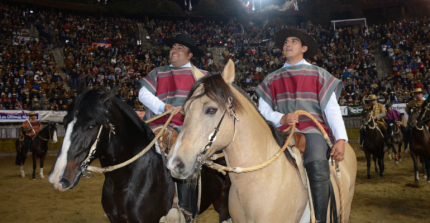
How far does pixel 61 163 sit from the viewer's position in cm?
246

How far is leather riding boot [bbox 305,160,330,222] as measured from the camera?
2336mm

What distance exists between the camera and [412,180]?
321 inches

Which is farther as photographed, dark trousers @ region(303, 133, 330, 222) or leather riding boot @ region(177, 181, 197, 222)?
leather riding boot @ region(177, 181, 197, 222)

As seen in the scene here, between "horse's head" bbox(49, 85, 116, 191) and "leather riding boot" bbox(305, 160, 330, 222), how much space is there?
1.82 m

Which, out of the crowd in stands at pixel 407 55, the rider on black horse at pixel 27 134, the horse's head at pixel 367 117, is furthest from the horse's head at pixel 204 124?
the crowd in stands at pixel 407 55

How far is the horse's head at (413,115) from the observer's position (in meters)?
7.97

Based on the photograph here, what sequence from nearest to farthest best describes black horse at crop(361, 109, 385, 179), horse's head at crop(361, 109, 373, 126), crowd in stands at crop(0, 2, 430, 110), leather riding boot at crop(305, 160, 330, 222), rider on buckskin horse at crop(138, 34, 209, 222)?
1. leather riding boot at crop(305, 160, 330, 222)
2. rider on buckskin horse at crop(138, 34, 209, 222)
3. black horse at crop(361, 109, 385, 179)
4. horse's head at crop(361, 109, 373, 126)
5. crowd in stands at crop(0, 2, 430, 110)

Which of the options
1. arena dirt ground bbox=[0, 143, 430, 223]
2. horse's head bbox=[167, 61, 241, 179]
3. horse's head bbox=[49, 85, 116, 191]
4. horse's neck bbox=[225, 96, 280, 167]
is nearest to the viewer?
horse's head bbox=[167, 61, 241, 179]

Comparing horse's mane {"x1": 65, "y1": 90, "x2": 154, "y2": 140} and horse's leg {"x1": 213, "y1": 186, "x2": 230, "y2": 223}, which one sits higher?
horse's mane {"x1": 65, "y1": 90, "x2": 154, "y2": 140}

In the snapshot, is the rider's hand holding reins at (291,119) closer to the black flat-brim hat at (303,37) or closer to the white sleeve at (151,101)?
the black flat-brim hat at (303,37)

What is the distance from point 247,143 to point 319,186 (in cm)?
70

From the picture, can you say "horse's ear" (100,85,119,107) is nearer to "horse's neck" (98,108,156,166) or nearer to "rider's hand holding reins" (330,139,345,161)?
"horse's neck" (98,108,156,166)

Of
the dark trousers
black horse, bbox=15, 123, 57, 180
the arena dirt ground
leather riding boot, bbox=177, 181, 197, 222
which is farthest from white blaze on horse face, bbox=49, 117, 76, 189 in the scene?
black horse, bbox=15, 123, 57, 180

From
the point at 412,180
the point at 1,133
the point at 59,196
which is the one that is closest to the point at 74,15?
the point at 1,133
